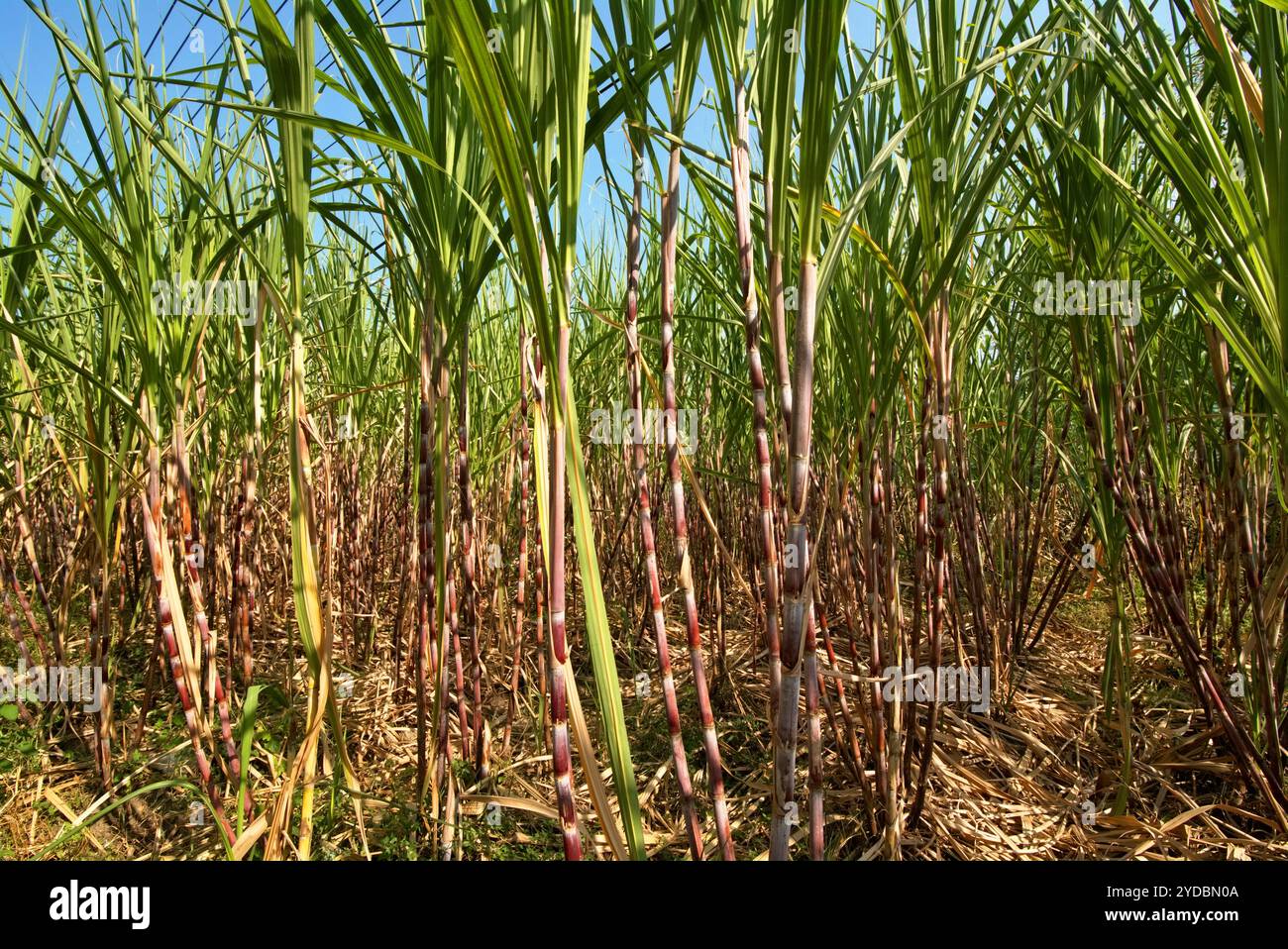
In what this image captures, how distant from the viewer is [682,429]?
6.88ft

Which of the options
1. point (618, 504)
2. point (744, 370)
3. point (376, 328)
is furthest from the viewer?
point (618, 504)

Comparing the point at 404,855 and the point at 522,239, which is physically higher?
the point at 522,239

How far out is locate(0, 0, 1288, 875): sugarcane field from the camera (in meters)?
0.66

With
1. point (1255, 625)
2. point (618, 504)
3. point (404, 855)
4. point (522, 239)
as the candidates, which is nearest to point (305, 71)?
point (522, 239)

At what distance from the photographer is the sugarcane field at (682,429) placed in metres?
0.66

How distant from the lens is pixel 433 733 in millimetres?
1001

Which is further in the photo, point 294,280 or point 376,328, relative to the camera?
point 376,328

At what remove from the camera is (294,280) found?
77 centimetres

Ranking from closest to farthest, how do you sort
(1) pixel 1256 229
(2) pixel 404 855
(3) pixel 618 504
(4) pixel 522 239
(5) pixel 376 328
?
(4) pixel 522 239 → (1) pixel 1256 229 → (2) pixel 404 855 → (5) pixel 376 328 → (3) pixel 618 504

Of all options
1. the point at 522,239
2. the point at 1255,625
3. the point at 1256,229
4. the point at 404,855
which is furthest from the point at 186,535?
the point at 1255,625

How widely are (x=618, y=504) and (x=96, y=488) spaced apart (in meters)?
1.33

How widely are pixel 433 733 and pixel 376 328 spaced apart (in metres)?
1.24
